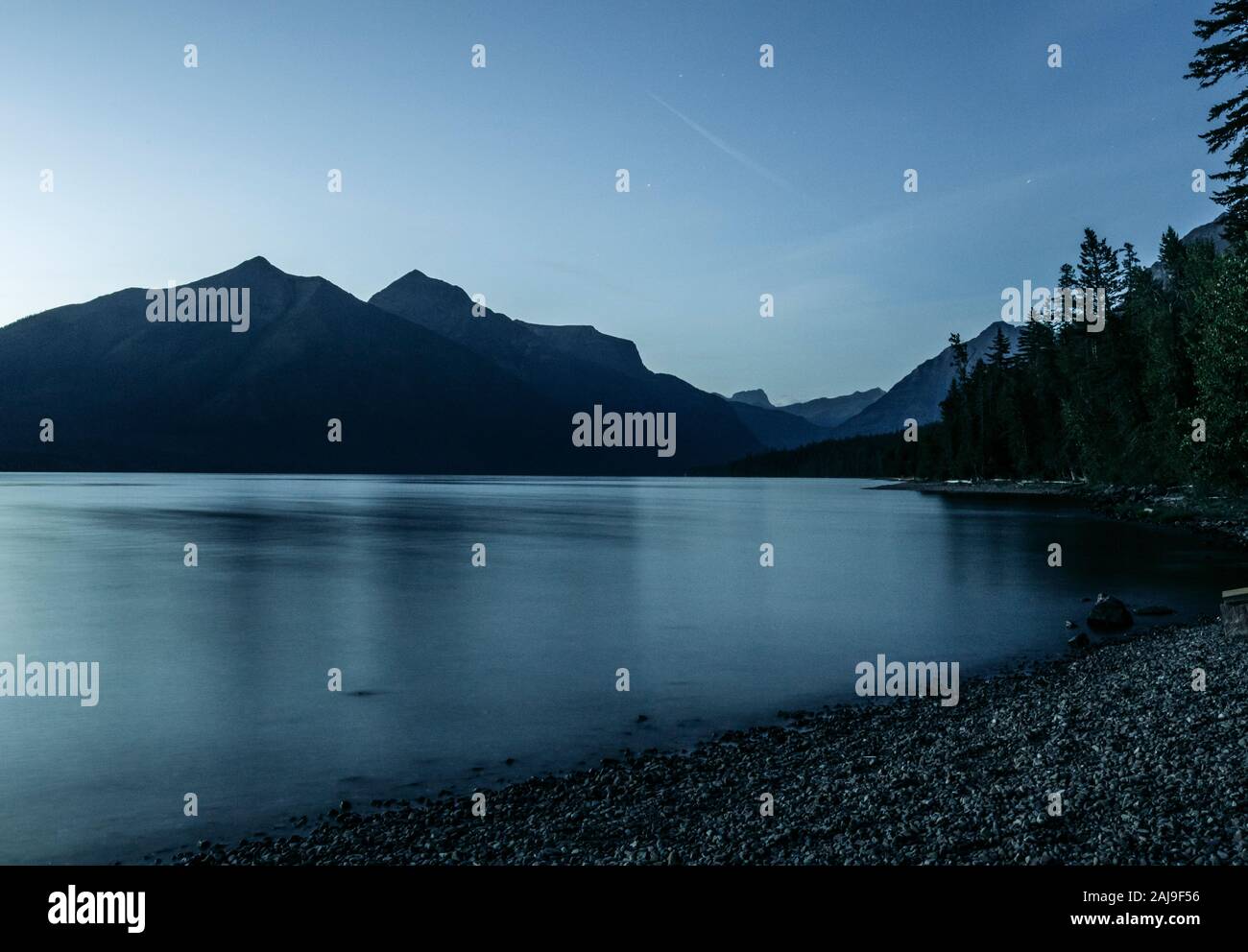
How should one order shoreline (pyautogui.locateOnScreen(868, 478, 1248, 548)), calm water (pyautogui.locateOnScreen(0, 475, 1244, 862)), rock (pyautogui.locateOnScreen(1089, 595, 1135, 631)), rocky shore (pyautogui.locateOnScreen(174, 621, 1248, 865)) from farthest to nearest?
1. shoreline (pyautogui.locateOnScreen(868, 478, 1248, 548))
2. rock (pyautogui.locateOnScreen(1089, 595, 1135, 631))
3. calm water (pyautogui.locateOnScreen(0, 475, 1244, 862))
4. rocky shore (pyautogui.locateOnScreen(174, 621, 1248, 865))

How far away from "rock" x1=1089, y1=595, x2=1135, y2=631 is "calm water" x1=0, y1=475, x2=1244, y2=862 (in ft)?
5.93

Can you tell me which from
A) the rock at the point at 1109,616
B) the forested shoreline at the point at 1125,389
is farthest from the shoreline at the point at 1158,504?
the rock at the point at 1109,616

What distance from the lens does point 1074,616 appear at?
3173 cm

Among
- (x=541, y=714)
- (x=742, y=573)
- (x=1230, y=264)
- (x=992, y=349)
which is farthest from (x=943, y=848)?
(x=992, y=349)

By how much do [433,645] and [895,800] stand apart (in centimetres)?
2039

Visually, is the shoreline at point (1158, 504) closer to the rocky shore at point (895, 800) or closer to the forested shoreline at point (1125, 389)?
the forested shoreline at point (1125, 389)

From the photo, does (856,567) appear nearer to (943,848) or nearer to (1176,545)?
(1176,545)

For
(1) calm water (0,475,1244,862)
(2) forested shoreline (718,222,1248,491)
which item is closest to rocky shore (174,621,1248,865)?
(1) calm water (0,475,1244,862)

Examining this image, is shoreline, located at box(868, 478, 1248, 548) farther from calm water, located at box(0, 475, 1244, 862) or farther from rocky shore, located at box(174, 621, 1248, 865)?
rocky shore, located at box(174, 621, 1248, 865)

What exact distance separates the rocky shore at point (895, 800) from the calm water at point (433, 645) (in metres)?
1.95

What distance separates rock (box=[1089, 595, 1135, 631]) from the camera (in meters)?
28.5

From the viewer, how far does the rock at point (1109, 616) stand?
93.6ft
